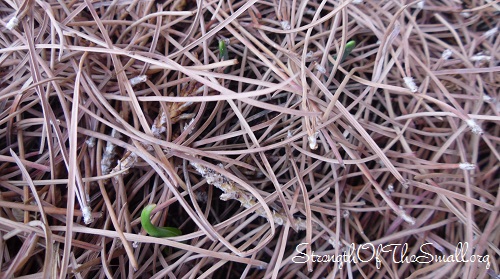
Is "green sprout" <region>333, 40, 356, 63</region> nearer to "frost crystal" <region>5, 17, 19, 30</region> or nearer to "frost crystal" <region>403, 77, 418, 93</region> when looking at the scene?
"frost crystal" <region>403, 77, 418, 93</region>

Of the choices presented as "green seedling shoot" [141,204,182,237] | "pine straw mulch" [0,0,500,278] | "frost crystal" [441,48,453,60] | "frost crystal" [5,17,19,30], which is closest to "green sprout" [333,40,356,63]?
"pine straw mulch" [0,0,500,278]

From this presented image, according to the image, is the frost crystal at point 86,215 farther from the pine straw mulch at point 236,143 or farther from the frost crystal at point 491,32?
the frost crystal at point 491,32

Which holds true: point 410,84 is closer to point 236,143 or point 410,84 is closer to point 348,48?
point 348,48

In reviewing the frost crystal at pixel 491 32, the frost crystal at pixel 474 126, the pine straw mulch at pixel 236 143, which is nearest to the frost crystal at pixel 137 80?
the pine straw mulch at pixel 236 143

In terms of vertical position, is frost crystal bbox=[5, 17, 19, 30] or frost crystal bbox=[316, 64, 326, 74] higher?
frost crystal bbox=[5, 17, 19, 30]

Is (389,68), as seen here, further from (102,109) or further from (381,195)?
(102,109)
